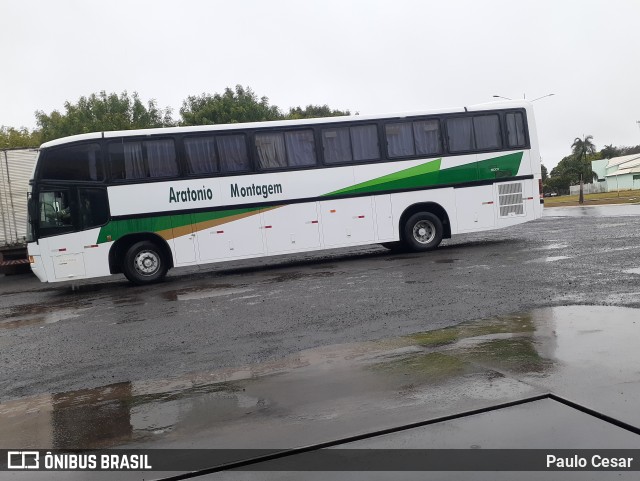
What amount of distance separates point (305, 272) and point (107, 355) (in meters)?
7.53

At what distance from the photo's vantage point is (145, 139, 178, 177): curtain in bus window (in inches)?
573

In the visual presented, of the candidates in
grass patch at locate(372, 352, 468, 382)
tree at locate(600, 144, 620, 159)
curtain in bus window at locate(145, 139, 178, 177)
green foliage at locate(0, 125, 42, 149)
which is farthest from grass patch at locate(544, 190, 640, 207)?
tree at locate(600, 144, 620, 159)

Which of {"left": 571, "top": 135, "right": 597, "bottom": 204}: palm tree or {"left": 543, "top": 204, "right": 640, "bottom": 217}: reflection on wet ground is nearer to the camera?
{"left": 543, "top": 204, "right": 640, "bottom": 217}: reflection on wet ground

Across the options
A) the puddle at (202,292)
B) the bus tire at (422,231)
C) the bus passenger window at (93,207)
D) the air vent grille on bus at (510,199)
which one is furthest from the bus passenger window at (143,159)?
the air vent grille on bus at (510,199)

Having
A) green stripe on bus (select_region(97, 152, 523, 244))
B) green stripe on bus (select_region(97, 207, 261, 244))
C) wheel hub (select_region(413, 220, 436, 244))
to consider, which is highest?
green stripe on bus (select_region(97, 152, 523, 244))

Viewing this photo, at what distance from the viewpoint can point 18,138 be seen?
188ft

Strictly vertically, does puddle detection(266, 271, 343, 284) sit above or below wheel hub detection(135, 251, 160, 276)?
below

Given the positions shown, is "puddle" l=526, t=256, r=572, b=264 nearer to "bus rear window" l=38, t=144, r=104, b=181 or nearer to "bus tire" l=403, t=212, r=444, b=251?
"bus tire" l=403, t=212, r=444, b=251

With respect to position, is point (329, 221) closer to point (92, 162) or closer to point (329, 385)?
point (92, 162)

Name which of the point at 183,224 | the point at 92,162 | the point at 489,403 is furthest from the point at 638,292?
the point at 92,162

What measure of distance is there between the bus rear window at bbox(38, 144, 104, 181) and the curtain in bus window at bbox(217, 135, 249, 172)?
2.91 m

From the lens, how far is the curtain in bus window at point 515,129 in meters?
16.7

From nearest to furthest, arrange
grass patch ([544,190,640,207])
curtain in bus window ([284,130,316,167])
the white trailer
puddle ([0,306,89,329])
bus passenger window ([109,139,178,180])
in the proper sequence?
puddle ([0,306,89,329])
bus passenger window ([109,139,178,180])
curtain in bus window ([284,130,316,167])
the white trailer
grass patch ([544,190,640,207])

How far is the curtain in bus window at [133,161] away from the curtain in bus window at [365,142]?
5.47m
